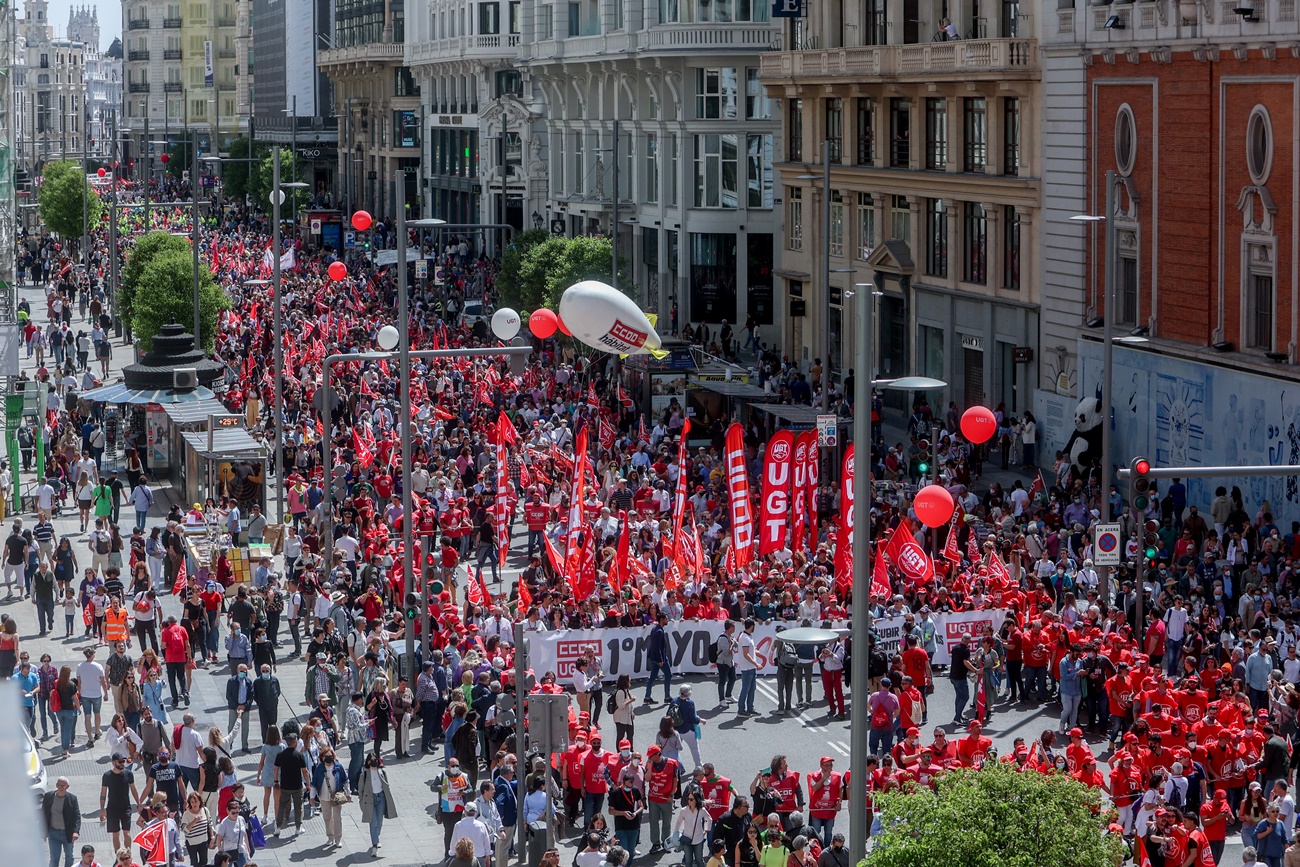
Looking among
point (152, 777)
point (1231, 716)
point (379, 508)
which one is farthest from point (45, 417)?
point (1231, 716)

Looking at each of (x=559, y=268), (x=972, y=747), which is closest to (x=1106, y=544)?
(x=972, y=747)

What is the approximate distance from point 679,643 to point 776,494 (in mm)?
3853

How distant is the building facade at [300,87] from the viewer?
13438 centimetres

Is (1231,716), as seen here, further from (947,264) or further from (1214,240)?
(947,264)

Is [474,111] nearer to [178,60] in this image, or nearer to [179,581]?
[179,581]

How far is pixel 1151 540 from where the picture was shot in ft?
97.8

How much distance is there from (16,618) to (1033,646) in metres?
16.1

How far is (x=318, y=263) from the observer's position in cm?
8688

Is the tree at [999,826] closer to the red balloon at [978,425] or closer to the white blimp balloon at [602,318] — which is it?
the white blimp balloon at [602,318]

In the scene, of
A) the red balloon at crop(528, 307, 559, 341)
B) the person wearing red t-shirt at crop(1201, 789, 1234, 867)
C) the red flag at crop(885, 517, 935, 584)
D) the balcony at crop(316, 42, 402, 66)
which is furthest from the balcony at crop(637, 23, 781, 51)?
the person wearing red t-shirt at crop(1201, 789, 1234, 867)

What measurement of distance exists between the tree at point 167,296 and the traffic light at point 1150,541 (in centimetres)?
3218

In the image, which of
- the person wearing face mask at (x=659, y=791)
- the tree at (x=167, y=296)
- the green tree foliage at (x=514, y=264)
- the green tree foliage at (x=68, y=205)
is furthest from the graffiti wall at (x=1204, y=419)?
the green tree foliage at (x=68, y=205)

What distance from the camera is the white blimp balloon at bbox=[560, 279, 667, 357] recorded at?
29.5 metres

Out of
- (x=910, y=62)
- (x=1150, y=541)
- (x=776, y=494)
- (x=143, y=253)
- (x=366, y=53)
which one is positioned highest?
(x=366, y=53)
